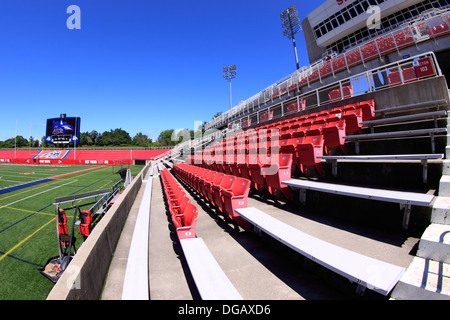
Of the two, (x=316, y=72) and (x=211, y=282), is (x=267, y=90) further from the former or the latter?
(x=211, y=282)

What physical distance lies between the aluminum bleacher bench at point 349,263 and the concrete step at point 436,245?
40 centimetres

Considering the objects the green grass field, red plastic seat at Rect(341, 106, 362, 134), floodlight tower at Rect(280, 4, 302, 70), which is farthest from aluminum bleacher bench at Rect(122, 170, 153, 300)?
floodlight tower at Rect(280, 4, 302, 70)

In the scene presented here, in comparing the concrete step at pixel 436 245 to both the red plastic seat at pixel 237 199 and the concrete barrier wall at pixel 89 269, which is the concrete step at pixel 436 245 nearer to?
the red plastic seat at pixel 237 199

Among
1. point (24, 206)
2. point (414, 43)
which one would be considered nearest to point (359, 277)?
point (24, 206)

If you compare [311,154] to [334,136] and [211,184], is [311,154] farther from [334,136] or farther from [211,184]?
[211,184]

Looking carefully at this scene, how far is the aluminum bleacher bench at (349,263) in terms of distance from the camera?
5.13 ft

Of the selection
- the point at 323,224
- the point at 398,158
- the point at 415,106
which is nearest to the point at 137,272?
the point at 323,224

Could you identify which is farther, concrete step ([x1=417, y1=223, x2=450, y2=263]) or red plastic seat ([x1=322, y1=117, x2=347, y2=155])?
red plastic seat ([x1=322, y1=117, x2=347, y2=155])

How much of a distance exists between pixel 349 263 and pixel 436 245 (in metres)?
0.75

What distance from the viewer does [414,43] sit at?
12391 mm

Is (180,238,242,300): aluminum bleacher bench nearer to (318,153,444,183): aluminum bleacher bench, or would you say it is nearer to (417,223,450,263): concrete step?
(417,223,450,263): concrete step

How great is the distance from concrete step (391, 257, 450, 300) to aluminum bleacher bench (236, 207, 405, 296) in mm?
69

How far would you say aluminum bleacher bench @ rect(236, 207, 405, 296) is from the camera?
1564 millimetres

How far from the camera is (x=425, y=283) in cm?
157
